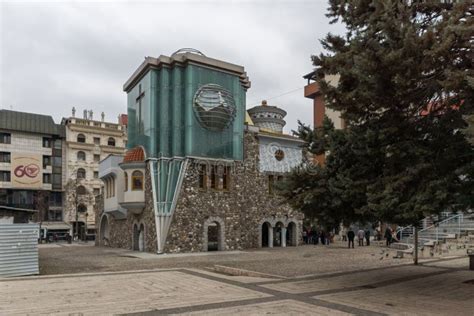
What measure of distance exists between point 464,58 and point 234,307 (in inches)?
317

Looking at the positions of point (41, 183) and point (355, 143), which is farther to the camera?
point (41, 183)

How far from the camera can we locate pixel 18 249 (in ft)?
49.2

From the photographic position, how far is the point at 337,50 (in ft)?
40.8

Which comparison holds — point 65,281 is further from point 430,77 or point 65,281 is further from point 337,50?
point 430,77

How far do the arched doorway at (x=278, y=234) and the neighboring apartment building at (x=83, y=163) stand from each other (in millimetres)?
32329

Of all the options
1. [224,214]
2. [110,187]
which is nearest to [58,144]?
[110,187]

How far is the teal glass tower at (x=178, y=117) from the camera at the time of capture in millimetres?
27211

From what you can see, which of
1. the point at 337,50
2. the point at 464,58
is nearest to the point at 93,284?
the point at 337,50

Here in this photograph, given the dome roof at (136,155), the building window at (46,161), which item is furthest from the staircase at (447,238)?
the building window at (46,161)

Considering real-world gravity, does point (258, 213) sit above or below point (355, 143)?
below

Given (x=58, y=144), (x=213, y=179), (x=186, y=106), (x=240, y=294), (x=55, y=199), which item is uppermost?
(x=58, y=144)

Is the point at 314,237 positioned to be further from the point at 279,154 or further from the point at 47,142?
the point at 47,142

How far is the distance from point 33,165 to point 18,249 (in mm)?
45524

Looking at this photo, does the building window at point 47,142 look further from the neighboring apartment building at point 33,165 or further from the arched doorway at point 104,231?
the arched doorway at point 104,231
